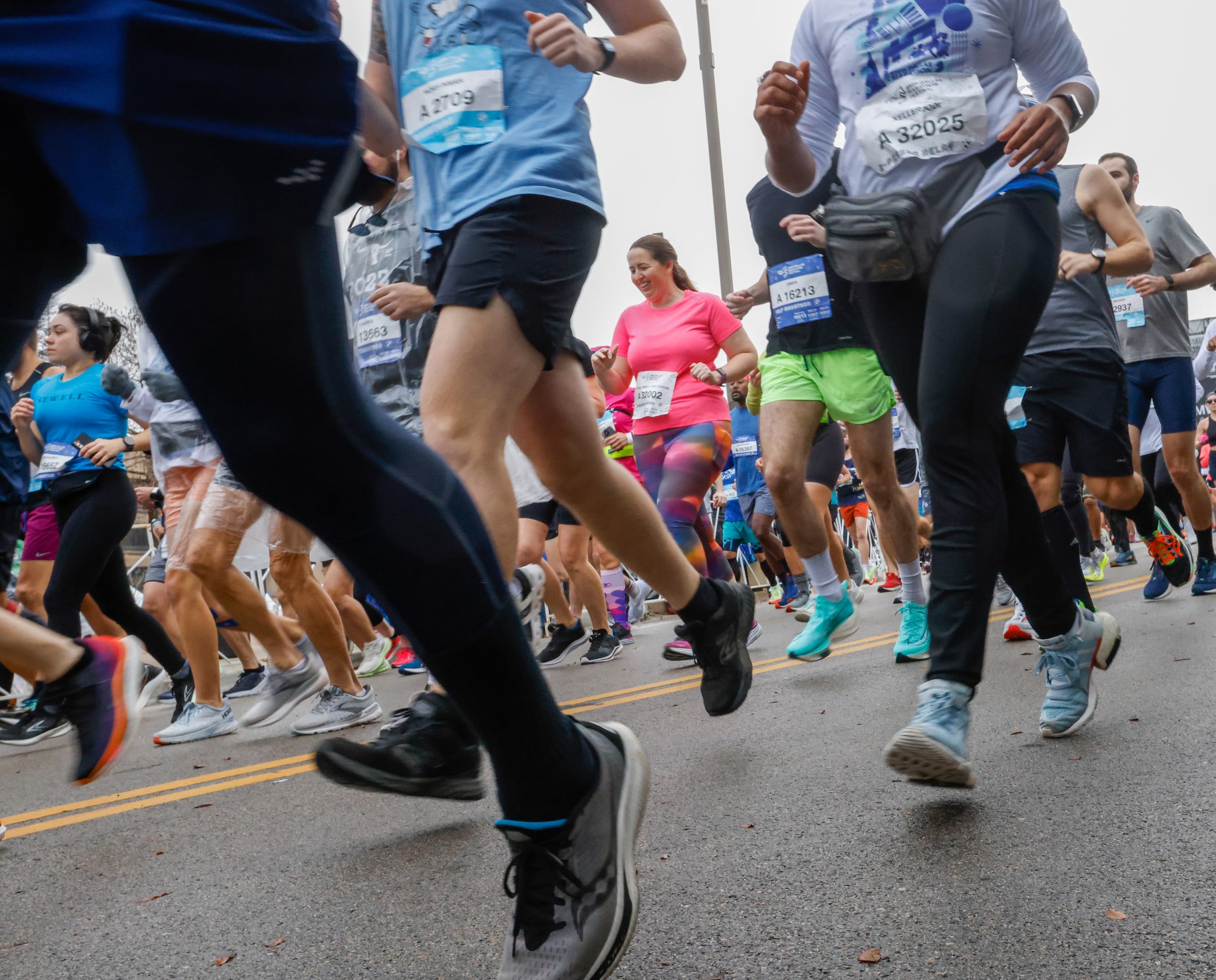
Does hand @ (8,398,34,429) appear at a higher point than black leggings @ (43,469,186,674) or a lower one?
higher

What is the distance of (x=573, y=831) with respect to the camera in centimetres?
145

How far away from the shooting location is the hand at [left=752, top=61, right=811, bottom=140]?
105 inches

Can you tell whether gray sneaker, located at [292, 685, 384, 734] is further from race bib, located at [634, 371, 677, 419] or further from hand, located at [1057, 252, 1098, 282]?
hand, located at [1057, 252, 1098, 282]

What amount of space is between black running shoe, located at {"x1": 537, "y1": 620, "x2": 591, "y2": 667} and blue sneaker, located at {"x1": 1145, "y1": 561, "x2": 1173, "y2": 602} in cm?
310

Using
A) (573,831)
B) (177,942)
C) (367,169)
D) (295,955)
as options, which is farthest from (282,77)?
(177,942)

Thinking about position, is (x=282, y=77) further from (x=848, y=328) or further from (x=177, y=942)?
(x=848, y=328)

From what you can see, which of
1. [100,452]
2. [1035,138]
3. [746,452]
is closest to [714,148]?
[746,452]

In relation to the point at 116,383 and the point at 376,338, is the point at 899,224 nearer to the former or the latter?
the point at 376,338

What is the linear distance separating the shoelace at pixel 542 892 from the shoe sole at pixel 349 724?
130 inches

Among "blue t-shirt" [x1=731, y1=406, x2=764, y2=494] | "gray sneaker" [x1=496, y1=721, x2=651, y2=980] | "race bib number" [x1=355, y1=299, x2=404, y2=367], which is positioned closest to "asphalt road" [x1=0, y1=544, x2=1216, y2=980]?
"gray sneaker" [x1=496, y1=721, x2=651, y2=980]

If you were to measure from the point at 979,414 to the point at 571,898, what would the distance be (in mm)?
1461

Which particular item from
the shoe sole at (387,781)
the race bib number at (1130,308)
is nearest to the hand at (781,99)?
the shoe sole at (387,781)

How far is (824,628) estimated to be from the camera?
432 cm

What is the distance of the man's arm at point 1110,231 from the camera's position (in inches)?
157
